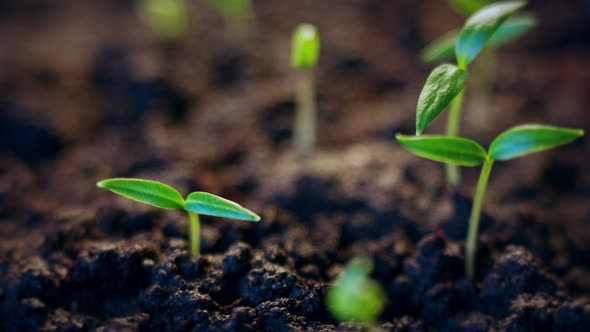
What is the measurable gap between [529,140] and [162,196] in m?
0.67

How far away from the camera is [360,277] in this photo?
99 centimetres

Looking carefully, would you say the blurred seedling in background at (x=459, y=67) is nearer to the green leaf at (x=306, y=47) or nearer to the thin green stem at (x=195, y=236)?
the green leaf at (x=306, y=47)

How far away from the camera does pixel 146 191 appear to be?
35.3 inches

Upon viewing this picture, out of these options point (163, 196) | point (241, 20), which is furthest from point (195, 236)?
point (241, 20)

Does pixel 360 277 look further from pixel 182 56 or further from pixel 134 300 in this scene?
pixel 182 56

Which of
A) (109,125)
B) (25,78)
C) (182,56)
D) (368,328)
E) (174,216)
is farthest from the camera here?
(182,56)

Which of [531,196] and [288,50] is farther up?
[288,50]

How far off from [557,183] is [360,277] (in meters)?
0.75

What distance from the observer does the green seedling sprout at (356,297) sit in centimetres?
88

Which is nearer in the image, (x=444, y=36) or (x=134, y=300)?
(x=134, y=300)

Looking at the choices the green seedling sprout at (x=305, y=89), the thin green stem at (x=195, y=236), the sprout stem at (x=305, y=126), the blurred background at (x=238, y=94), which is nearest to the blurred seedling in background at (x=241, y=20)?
the blurred background at (x=238, y=94)

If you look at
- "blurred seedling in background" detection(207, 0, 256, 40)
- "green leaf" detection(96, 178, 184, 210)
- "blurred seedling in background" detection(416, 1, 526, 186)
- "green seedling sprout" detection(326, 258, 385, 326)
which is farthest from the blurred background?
"blurred seedling in background" detection(416, 1, 526, 186)

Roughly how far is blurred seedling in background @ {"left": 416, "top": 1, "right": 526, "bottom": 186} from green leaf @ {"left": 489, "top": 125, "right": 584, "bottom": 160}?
12cm

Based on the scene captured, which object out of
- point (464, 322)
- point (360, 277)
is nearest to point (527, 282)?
point (464, 322)
